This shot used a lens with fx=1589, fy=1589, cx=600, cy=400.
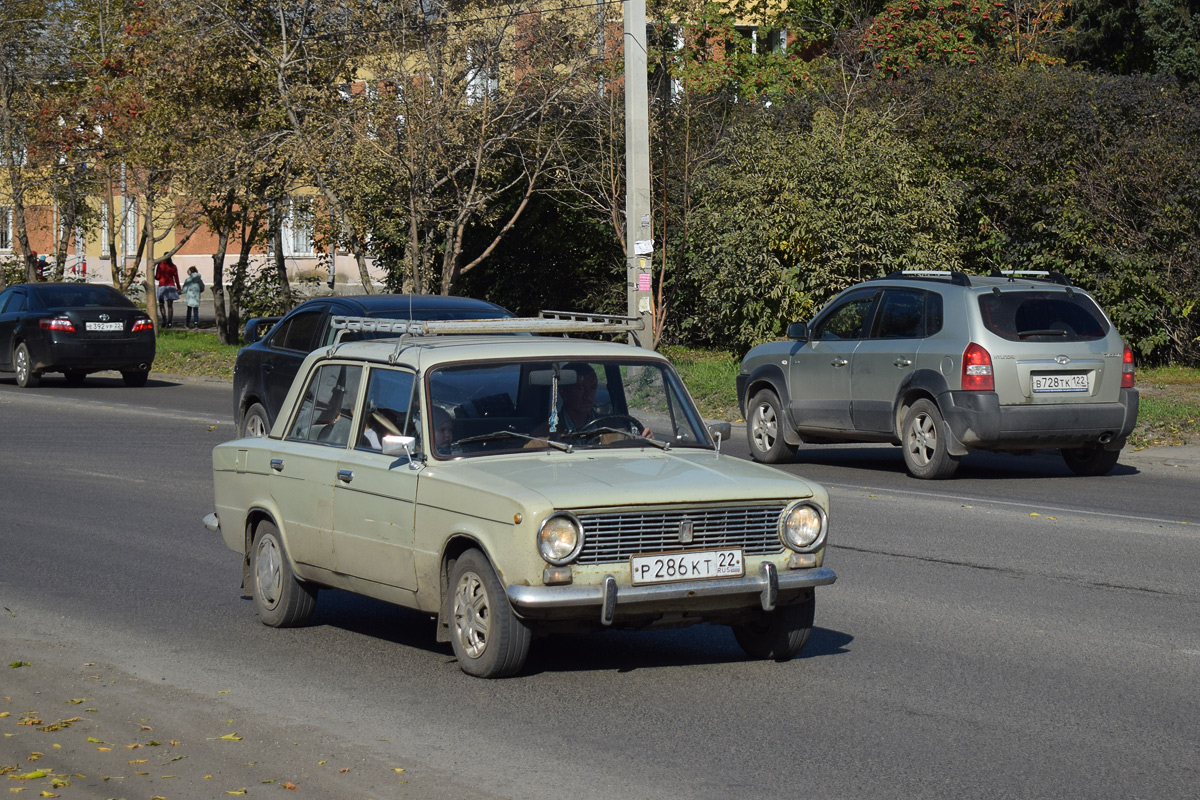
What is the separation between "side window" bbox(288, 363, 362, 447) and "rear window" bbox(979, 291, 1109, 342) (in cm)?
740

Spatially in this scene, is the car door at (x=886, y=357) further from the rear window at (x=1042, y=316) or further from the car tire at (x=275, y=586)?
the car tire at (x=275, y=586)

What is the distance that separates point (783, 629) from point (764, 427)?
29.6 ft

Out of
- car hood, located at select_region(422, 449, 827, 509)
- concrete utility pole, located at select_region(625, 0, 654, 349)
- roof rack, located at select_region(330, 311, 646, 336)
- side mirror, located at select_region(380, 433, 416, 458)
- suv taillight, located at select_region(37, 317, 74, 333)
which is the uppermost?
concrete utility pole, located at select_region(625, 0, 654, 349)

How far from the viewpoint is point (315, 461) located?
775 cm

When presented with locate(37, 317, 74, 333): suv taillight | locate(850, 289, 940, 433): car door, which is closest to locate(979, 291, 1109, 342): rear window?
locate(850, 289, 940, 433): car door

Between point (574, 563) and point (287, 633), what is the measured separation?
7.37 ft

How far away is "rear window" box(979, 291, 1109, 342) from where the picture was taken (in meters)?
13.9

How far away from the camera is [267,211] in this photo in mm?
30547

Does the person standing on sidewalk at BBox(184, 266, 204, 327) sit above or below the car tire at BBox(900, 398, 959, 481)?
above

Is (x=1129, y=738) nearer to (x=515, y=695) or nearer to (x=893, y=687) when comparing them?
(x=893, y=687)

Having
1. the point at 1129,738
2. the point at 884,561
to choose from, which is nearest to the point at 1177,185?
the point at 884,561

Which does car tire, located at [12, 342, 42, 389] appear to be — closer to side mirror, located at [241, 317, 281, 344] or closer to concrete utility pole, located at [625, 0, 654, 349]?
side mirror, located at [241, 317, 281, 344]

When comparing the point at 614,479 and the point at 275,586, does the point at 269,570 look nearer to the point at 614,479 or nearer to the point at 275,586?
the point at 275,586

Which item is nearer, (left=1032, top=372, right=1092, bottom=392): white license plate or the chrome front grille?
the chrome front grille
